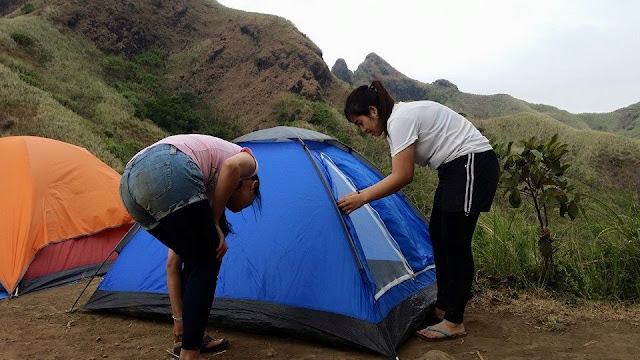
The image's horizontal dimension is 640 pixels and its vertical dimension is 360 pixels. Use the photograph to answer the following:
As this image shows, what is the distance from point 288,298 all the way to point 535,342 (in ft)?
4.64

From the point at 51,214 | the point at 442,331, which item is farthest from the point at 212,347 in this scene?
the point at 51,214

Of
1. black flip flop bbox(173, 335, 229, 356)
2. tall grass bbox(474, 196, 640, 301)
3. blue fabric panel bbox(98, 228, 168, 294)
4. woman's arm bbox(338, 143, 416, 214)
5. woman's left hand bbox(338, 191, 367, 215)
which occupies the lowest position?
black flip flop bbox(173, 335, 229, 356)

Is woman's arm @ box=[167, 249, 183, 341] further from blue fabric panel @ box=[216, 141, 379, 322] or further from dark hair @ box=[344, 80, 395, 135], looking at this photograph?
dark hair @ box=[344, 80, 395, 135]

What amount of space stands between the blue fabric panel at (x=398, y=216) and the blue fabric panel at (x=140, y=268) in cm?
133

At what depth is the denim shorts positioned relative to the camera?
1.96 metres

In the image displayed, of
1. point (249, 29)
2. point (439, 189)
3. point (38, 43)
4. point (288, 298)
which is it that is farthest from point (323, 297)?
point (249, 29)

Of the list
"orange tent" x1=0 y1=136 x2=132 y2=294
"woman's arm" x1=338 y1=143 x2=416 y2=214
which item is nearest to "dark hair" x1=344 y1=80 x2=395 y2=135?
"woman's arm" x1=338 y1=143 x2=416 y2=214

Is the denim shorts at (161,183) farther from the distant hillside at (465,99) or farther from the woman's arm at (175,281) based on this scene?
the distant hillside at (465,99)

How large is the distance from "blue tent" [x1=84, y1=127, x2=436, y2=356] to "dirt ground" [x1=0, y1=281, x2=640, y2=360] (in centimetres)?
10

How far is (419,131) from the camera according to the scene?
8.28 feet

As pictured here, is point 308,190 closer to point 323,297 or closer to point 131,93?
point 323,297

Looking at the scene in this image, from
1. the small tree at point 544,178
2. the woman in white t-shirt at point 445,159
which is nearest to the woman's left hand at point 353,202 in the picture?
the woman in white t-shirt at point 445,159

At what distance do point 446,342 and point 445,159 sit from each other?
3.38 feet

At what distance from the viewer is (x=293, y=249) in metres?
3.00
